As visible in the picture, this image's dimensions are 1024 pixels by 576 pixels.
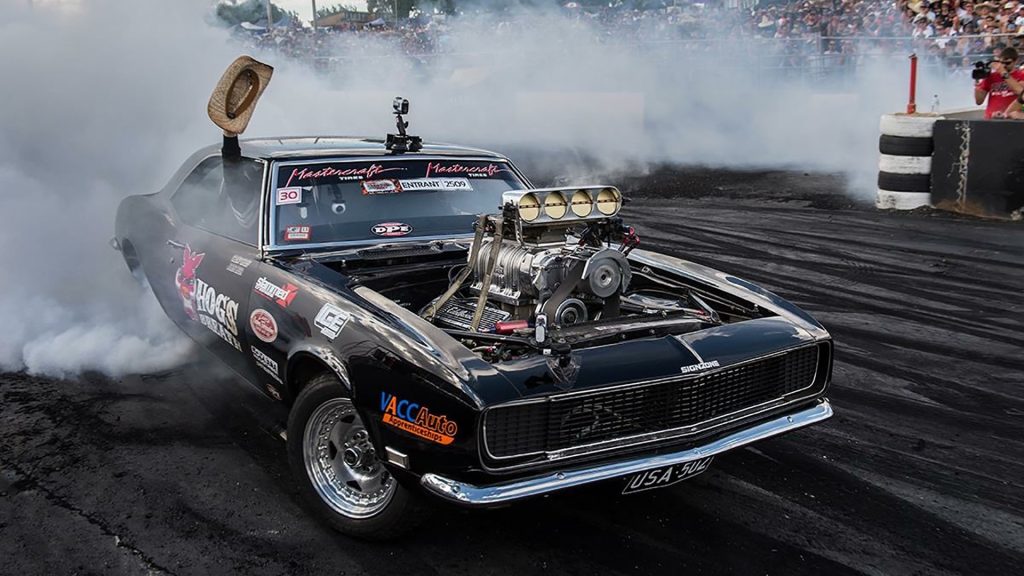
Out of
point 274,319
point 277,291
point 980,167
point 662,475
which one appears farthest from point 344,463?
point 980,167

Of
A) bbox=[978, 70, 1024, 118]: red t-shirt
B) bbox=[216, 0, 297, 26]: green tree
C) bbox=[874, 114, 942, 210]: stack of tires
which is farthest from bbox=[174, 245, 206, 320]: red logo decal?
bbox=[216, 0, 297, 26]: green tree

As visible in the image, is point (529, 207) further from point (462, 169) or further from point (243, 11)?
point (243, 11)

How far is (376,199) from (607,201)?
4.04 feet

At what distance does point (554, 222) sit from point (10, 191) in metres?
5.14

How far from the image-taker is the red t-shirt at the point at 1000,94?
31.4 feet

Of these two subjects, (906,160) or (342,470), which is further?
(906,160)

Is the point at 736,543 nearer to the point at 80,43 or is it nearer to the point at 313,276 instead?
the point at 313,276

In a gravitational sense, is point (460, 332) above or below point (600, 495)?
above

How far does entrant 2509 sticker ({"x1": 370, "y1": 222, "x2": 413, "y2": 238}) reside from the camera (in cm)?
440

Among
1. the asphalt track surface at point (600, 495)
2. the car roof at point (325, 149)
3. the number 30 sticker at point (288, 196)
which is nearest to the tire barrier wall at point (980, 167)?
the asphalt track surface at point (600, 495)

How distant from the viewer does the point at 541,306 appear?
354 cm

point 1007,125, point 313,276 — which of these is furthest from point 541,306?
point 1007,125

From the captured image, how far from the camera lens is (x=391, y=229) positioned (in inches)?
175

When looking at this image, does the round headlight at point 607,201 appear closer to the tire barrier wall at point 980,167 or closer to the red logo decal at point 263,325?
the red logo decal at point 263,325
